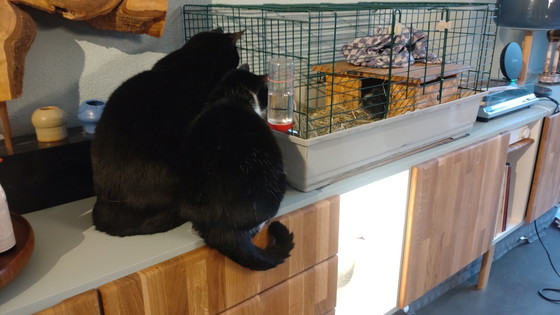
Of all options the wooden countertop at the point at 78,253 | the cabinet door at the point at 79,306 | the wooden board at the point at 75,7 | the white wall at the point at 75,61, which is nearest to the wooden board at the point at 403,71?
the wooden countertop at the point at 78,253

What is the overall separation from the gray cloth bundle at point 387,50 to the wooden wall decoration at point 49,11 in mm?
595

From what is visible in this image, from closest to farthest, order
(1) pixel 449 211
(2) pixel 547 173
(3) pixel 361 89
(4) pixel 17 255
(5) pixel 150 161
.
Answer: (4) pixel 17 255
(5) pixel 150 161
(3) pixel 361 89
(1) pixel 449 211
(2) pixel 547 173

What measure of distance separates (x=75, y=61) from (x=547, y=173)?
194 centimetres

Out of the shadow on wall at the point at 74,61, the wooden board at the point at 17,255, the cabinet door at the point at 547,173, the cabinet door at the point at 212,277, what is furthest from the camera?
the cabinet door at the point at 547,173

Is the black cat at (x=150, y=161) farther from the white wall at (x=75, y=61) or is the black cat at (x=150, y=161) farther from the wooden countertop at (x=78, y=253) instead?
the white wall at (x=75, y=61)

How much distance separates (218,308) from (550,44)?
2.30 metres

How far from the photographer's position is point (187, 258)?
0.82 m

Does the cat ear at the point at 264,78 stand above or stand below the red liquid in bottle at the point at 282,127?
above

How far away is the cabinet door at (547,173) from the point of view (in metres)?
1.79

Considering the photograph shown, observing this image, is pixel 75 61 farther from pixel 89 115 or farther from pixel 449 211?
pixel 449 211

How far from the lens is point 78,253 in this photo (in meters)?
0.78

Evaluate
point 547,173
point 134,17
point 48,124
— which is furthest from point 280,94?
point 547,173

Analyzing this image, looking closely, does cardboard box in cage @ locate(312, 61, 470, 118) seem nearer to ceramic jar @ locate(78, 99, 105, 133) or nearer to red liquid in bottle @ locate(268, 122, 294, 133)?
red liquid in bottle @ locate(268, 122, 294, 133)

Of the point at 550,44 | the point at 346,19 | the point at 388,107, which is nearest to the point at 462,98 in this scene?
the point at 388,107
